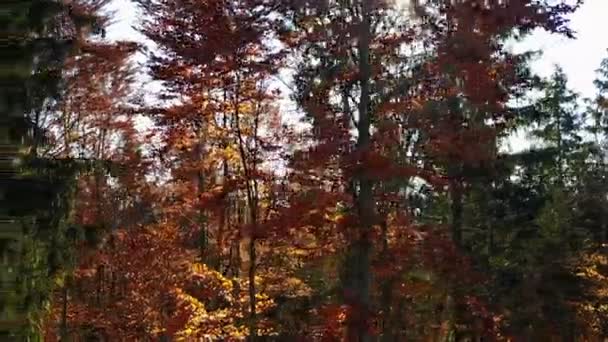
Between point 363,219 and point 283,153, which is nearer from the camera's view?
point 363,219

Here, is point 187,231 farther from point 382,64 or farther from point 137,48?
point 382,64

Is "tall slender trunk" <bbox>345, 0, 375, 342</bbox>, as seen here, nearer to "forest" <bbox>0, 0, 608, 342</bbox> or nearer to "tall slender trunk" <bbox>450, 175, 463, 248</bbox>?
"forest" <bbox>0, 0, 608, 342</bbox>

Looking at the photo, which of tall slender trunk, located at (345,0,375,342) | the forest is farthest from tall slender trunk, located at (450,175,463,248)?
tall slender trunk, located at (345,0,375,342)

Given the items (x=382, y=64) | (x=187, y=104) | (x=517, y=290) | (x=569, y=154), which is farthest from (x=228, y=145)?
(x=569, y=154)

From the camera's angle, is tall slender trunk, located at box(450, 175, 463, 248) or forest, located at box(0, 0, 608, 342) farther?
tall slender trunk, located at box(450, 175, 463, 248)

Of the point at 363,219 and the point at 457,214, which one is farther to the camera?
the point at 457,214

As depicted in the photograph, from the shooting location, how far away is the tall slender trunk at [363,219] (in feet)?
40.9

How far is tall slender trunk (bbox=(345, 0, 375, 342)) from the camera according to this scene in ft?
40.9

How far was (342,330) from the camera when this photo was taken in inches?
508

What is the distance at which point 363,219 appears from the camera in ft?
42.2

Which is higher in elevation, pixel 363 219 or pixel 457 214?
pixel 457 214

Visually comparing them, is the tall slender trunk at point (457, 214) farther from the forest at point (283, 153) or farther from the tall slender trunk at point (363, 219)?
the tall slender trunk at point (363, 219)

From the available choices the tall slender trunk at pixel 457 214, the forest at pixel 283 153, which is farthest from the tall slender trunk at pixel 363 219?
the tall slender trunk at pixel 457 214

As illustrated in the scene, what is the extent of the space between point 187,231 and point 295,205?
7896 millimetres
